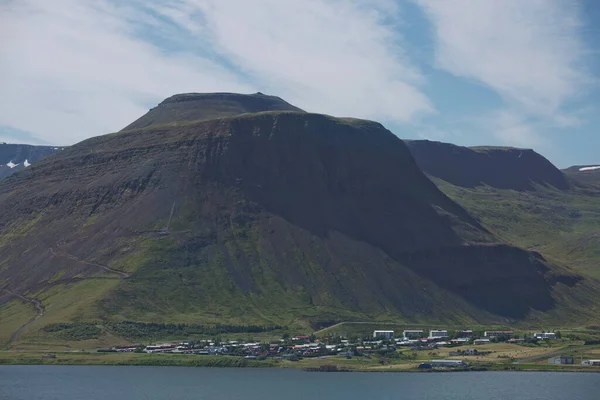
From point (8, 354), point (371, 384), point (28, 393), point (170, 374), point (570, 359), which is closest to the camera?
point (28, 393)

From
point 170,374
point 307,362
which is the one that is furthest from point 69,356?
point 307,362

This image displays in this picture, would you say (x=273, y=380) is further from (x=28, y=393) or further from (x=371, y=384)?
(x=28, y=393)

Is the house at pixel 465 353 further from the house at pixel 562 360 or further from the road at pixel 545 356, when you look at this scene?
the house at pixel 562 360

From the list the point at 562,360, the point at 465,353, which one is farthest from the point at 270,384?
the point at 562,360

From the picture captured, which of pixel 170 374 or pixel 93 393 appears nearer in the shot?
pixel 93 393

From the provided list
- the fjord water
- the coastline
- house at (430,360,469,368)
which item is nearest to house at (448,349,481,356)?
the coastline

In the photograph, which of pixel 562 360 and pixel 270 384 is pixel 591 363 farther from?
pixel 270 384
